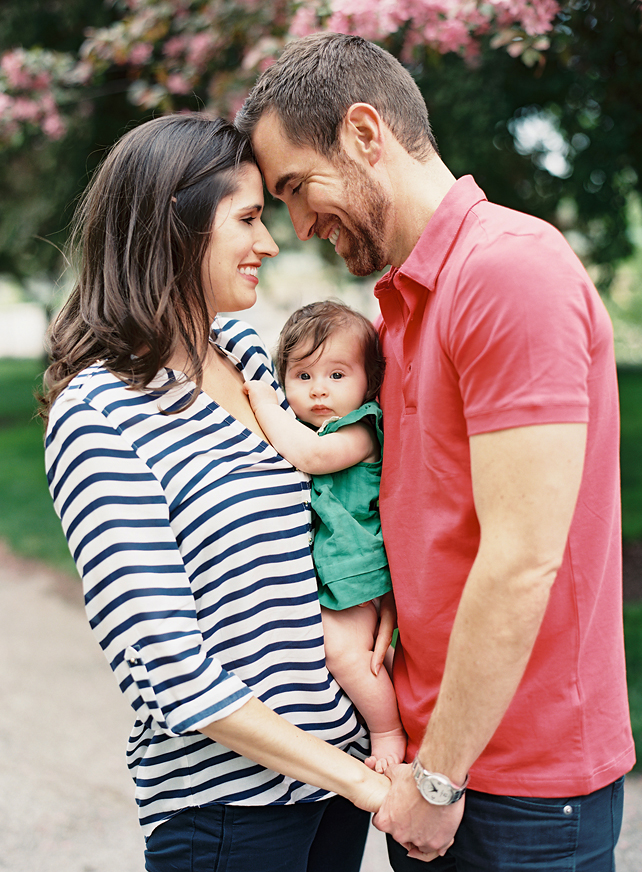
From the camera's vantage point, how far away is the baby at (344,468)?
63.9 inches

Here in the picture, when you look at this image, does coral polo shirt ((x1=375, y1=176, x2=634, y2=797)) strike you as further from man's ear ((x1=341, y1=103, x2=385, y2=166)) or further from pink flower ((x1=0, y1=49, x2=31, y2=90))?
pink flower ((x1=0, y1=49, x2=31, y2=90))

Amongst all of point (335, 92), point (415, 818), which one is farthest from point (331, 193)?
point (415, 818)

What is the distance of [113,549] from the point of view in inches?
53.7

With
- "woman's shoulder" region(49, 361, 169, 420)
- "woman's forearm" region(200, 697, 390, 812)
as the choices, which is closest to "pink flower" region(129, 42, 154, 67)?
"woman's shoulder" region(49, 361, 169, 420)

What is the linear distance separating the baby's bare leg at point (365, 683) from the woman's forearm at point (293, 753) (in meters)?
0.11

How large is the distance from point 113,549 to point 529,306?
2.75 feet

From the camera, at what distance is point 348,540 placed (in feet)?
5.32

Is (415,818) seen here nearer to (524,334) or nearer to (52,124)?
(524,334)

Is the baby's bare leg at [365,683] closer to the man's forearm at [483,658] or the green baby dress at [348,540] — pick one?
the green baby dress at [348,540]

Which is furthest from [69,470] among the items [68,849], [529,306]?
[68,849]

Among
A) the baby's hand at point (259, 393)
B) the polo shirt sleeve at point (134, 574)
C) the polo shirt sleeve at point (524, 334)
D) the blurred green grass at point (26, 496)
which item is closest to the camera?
the polo shirt sleeve at point (524, 334)

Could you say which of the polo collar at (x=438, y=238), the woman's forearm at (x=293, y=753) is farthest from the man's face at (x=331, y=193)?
the woman's forearm at (x=293, y=753)

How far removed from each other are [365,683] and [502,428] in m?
0.71

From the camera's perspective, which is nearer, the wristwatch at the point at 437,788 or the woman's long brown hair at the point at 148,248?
the wristwatch at the point at 437,788
